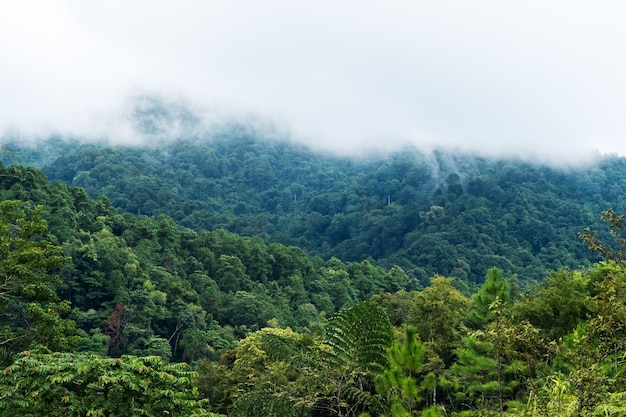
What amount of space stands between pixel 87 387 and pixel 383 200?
346ft

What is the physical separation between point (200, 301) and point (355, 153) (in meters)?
113

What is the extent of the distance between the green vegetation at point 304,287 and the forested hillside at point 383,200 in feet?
1.54

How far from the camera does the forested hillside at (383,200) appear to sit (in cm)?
8531

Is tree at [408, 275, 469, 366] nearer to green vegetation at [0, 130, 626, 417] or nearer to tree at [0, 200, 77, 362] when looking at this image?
green vegetation at [0, 130, 626, 417]

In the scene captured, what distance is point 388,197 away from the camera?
4427 inches

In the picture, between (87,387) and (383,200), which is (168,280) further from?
(383,200)

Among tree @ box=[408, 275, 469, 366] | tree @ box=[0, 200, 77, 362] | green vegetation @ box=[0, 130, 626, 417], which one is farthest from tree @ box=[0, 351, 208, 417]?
tree @ box=[408, 275, 469, 366]

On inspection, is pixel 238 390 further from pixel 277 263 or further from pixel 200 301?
pixel 277 263

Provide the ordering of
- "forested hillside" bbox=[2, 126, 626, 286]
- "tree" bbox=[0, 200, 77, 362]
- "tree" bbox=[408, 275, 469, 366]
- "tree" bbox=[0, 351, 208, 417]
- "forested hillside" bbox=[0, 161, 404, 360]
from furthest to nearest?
"forested hillside" bbox=[2, 126, 626, 286], "forested hillside" bbox=[0, 161, 404, 360], "tree" bbox=[408, 275, 469, 366], "tree" bbox=[0, 200, 77, 362], "tree" bbox=[0, 351, 208, 417]

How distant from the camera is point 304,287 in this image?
2403 inches

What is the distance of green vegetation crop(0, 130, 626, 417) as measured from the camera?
8.12 metres

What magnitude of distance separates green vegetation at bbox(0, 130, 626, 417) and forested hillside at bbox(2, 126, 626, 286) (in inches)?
18.5

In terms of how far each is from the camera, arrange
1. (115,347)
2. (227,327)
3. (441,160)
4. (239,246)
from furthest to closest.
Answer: (441,160) < (239,246) < (227,327) < (115,347)

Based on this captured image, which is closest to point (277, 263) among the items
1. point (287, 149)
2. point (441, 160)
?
point (441, 160)
